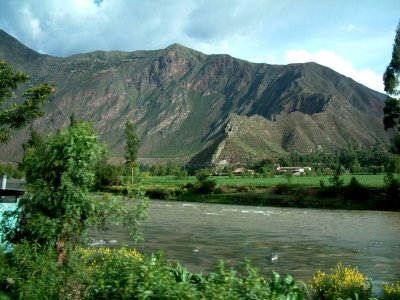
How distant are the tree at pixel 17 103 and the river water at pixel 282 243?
10172 mm

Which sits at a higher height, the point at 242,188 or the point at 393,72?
the point at 393,72

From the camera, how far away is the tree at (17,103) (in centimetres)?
1781

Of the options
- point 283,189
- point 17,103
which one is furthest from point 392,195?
point 17,103

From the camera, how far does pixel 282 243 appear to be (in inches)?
1200

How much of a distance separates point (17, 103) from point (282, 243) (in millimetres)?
20923

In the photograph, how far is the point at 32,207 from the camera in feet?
32.3

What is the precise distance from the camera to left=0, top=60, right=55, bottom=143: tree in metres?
17.8

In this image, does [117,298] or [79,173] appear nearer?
[117,298]

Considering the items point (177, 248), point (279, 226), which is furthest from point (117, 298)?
point (279, 226)

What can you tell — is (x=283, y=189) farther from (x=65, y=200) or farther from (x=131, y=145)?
(x=65, y=200)

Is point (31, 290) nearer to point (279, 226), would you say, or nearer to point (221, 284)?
point (221, 284)

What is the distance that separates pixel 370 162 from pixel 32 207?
186015 mm

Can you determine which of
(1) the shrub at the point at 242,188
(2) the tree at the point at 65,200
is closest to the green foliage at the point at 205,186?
(1) the shrub at the point at 242,188

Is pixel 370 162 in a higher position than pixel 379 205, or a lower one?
higher
